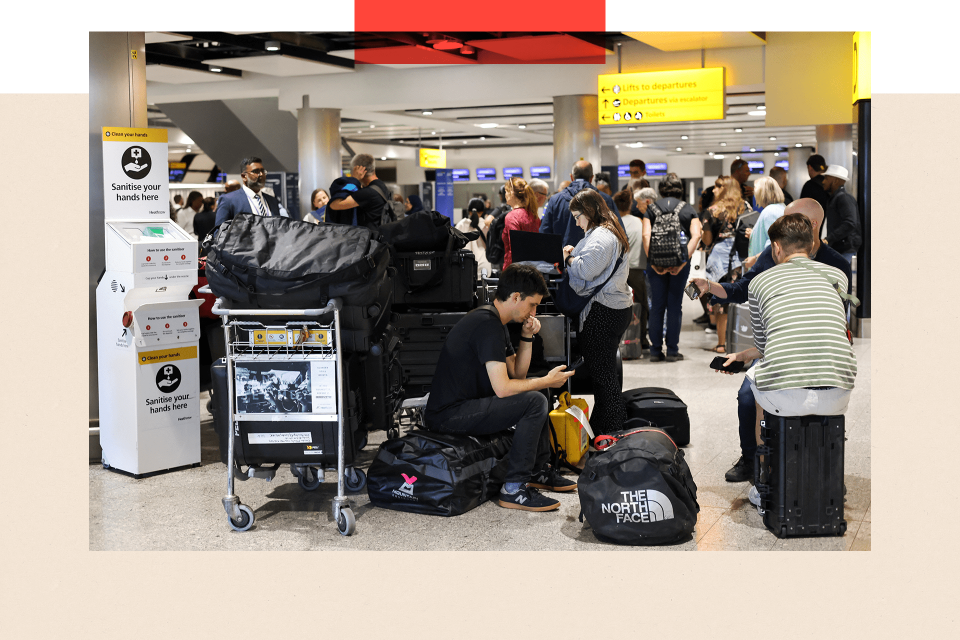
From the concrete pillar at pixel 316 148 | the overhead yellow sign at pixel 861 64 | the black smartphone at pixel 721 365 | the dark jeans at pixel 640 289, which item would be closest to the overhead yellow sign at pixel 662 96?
the overhead yellow sign at pixel 861 64

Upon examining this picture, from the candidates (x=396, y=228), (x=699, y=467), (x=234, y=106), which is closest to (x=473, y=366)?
(x=396, y=228)

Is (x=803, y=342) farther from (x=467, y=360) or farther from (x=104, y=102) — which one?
(x=104, y=102)

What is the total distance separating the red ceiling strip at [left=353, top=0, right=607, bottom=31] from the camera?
4.56 m

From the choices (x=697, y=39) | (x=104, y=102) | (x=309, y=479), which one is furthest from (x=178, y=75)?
(x=309, y=479)

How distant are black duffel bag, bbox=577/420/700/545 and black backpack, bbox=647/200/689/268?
455 cm

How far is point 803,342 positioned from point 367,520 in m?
2.04

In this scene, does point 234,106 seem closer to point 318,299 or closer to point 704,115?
point 704,115

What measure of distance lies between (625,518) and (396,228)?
7.19ft

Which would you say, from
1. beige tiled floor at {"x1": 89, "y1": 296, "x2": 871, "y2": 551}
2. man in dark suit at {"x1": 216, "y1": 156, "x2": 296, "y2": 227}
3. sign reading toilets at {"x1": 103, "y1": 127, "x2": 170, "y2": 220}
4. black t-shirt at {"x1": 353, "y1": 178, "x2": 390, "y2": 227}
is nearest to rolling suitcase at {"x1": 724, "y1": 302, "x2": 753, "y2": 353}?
beige tiled floor at {"x1": 89, "y1": 296, "x2": 871, "y2": 551}

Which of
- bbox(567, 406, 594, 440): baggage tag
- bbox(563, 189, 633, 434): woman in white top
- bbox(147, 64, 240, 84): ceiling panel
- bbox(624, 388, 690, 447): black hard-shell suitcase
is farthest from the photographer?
bbox(147, 64, 240, 84): ceiling panel

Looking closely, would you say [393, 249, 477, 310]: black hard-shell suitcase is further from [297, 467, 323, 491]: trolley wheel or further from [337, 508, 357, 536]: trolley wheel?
[337, 508, 357, 536]: trolley wheel

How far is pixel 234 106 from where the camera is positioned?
15375 millimetres

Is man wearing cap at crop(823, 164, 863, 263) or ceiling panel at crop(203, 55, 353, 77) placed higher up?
ceiling panel at crop(203, 55, 353, 77)

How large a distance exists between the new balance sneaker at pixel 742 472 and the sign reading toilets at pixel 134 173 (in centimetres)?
333
